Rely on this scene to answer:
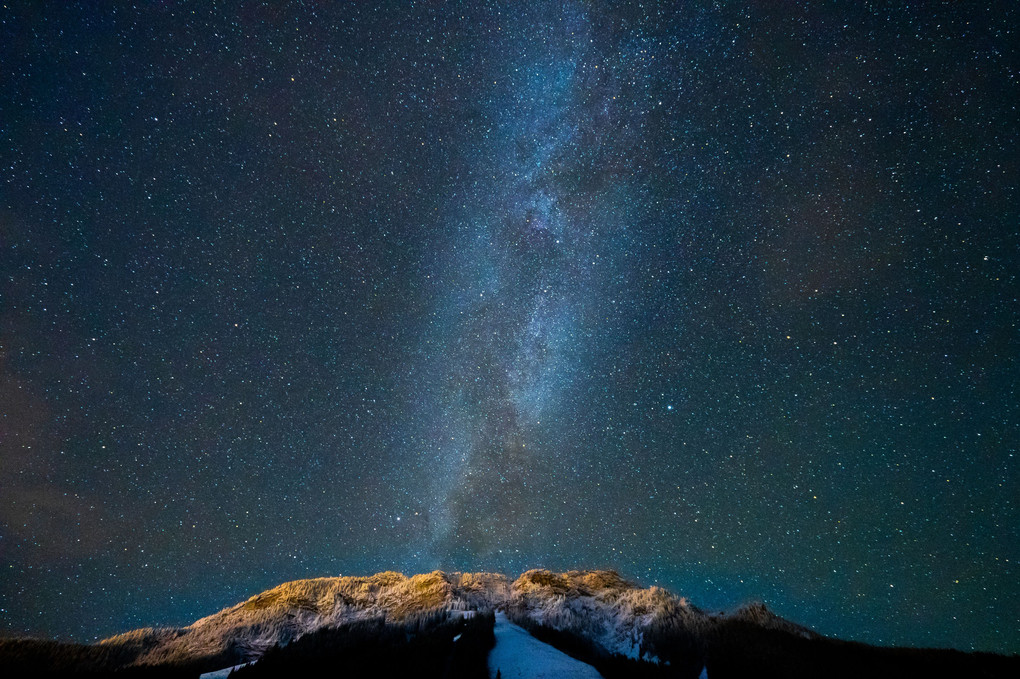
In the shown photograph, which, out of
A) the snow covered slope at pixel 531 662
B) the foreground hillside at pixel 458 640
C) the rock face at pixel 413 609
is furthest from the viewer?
the rock face at pixel 413 609

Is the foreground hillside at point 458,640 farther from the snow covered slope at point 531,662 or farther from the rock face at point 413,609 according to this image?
the snow covered slope at point 531,662

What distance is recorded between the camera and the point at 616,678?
787cm

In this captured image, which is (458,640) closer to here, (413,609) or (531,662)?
(531,662)

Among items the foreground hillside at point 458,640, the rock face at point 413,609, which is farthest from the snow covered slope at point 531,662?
the rock face at point 413,609

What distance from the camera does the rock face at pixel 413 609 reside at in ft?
35.2

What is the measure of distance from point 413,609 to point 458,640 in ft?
15.4

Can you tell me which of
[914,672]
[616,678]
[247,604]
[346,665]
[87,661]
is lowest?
[914,672]

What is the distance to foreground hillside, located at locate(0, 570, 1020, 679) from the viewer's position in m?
8.00

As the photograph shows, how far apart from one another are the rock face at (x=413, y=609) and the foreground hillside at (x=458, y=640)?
48 mm

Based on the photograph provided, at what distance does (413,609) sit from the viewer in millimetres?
13289

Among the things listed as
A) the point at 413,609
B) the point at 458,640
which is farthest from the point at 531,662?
the point at 413,609

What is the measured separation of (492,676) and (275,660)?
15.4ft

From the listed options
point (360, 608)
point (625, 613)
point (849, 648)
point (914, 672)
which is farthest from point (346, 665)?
point (849, 648)

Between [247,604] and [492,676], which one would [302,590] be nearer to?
[247,604]
